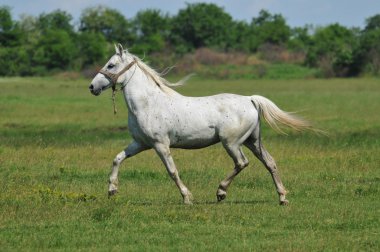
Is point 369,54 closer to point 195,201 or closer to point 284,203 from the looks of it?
point 195,201

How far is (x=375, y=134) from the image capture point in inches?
990

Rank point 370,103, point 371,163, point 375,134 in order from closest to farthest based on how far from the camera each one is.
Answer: point 371,163 < point 375,134 < point 370,103

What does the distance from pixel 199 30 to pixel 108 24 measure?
1052 centimetres

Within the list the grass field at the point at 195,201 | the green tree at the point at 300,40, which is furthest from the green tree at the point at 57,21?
the grass field at the point at 195,201

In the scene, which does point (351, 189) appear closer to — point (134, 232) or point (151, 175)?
point (151, 175)

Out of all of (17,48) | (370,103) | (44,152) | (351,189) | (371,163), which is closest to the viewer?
(351,189)

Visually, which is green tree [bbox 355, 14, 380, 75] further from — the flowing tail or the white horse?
the white horse

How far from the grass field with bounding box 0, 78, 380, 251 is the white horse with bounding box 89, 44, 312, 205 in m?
0.58

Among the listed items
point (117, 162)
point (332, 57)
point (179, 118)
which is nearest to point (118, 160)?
point (117, 162)

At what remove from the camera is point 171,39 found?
106312 mm

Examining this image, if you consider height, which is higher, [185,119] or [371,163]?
[185,119]

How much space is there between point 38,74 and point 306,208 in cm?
7527

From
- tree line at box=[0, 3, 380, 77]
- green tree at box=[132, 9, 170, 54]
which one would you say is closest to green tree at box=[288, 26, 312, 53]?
tree line at box=[0, 3, 380, 77]

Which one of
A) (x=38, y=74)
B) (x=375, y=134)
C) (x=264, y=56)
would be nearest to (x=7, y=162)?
(x=375, y=134)
